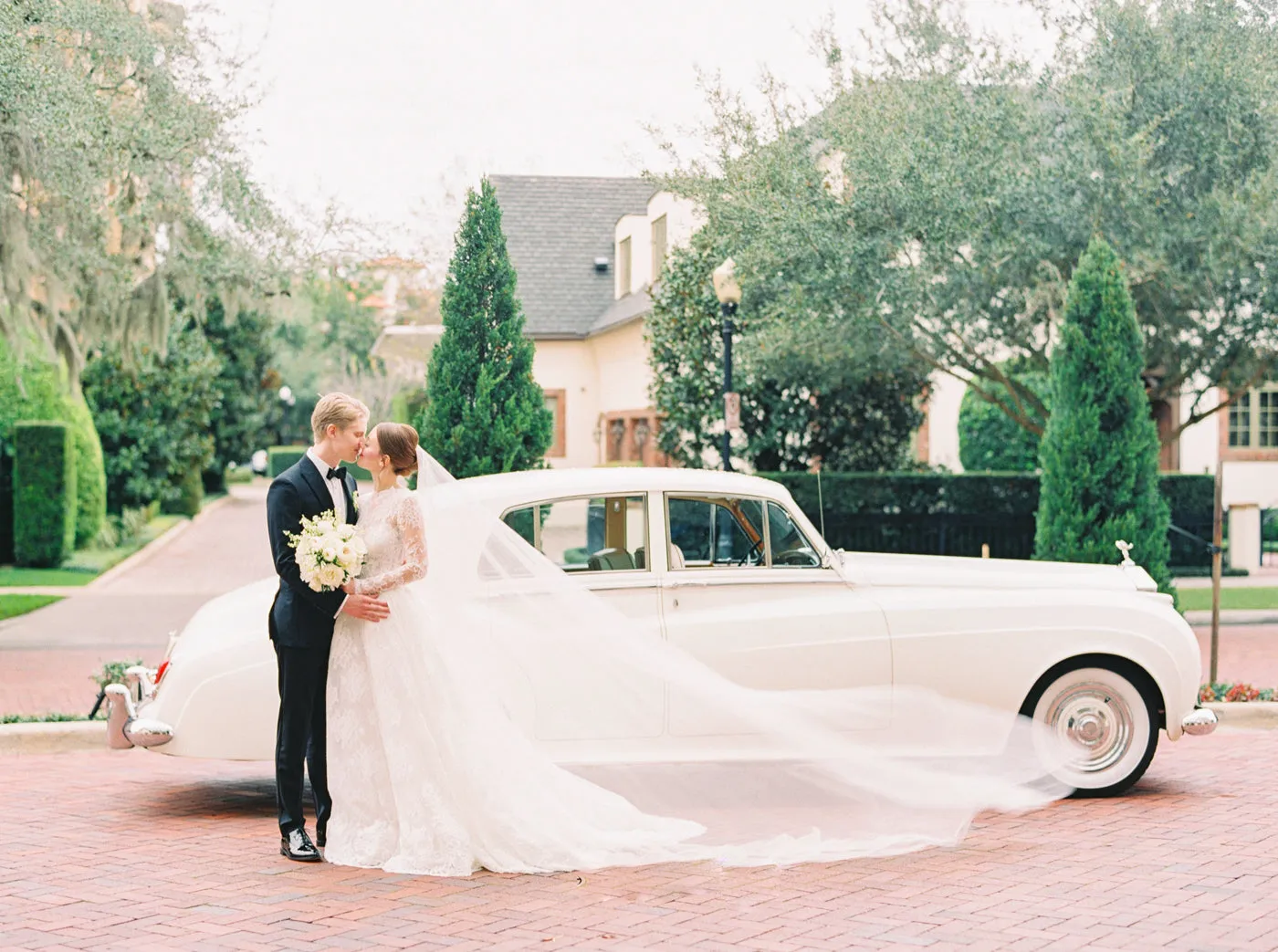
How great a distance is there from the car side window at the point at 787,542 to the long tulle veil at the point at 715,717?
0.70 meters

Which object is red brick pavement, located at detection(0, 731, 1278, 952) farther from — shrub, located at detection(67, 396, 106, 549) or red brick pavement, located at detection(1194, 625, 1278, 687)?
shrub, located at detection(67, 396, 106, 549)

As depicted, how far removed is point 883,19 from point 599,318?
15.1m

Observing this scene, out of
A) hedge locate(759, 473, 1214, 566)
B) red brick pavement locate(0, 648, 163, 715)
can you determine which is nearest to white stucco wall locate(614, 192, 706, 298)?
hedge locate(759, 473, 1214, 566)

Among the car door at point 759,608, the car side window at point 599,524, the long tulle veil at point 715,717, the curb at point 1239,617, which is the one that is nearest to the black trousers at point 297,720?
the long tulle veil at point 715,717

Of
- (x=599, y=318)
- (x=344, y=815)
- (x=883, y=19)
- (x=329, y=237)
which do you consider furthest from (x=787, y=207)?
(x=599, y=318)

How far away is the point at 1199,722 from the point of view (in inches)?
292

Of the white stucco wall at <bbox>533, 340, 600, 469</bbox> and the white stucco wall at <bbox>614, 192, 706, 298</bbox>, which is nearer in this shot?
the white stucco wall at <bbox>614, 192, 706, 298</bbox>

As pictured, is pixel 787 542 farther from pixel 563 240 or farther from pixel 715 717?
pixel 563 240

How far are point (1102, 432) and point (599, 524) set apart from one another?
688cm

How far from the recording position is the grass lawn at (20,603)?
54.1 feet

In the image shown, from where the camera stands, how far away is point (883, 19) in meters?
16.2

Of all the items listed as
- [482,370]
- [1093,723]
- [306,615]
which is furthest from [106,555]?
[1093,723]

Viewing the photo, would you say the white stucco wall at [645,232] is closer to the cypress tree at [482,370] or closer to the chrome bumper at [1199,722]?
the cypress tree at [482,370]

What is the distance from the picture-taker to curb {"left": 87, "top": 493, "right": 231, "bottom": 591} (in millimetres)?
20688
